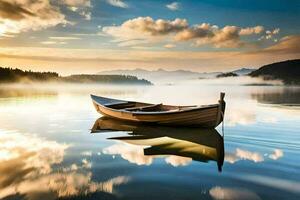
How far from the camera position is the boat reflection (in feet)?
39.8

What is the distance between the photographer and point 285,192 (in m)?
7.99

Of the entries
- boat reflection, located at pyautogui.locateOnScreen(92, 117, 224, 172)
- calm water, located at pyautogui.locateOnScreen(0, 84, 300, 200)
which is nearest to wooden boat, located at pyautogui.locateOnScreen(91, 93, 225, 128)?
boat reflection, located at pyautogui.locateOnScreen(92, 117, 224, 172)

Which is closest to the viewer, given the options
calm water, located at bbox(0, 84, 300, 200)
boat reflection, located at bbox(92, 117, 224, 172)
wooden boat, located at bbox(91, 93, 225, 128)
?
calm water, located at bbox(0, 84, 300, 200)

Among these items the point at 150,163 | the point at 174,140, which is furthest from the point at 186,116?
the point at 150,163

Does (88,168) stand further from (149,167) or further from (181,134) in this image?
(181,134)

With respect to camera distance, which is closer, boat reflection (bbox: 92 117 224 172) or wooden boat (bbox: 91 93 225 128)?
boat reflection (bbox: 92 117 224 172)

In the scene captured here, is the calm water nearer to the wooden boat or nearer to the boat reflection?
the boat reflection

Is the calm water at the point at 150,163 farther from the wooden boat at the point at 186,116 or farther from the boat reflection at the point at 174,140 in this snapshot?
the wooden boat at the point at 186,116

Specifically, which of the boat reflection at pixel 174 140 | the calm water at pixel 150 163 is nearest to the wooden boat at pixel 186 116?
the boat reflection at pixel 174 140

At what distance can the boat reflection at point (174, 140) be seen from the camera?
1212 cm

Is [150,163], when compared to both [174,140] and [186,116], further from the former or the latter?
[186,116]

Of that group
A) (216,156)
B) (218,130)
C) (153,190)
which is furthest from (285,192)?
(218,130)

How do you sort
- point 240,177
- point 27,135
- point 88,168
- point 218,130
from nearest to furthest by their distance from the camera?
point 240,177 → point 88,168 → point 27,135 → point 218,130

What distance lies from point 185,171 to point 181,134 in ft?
21.8
